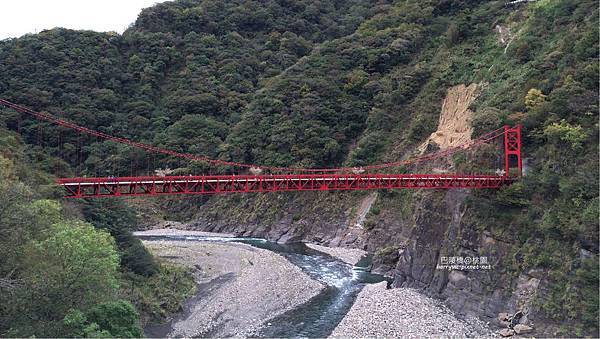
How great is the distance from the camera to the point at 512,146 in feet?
75.5

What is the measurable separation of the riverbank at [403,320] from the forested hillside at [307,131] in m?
1.28

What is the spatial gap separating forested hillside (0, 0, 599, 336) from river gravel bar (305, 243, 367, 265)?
125 cm

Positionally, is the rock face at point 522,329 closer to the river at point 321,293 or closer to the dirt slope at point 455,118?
the river at point 321,293

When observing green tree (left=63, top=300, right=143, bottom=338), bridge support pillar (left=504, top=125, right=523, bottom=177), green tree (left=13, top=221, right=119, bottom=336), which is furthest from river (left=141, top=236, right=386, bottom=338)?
bridge support pillar (left=504, top=125, right=523, bottom=177)

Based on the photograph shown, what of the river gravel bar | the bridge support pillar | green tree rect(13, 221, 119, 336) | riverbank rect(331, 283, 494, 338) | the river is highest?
the bridge support pillar

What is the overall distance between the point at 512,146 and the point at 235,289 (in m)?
16.5

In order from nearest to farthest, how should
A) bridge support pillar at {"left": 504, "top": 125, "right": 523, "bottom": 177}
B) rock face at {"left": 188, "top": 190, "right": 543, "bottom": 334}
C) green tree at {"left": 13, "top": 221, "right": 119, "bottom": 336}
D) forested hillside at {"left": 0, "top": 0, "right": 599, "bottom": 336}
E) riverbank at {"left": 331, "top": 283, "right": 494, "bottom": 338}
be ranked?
1. green tree at {"left": 13, "top": 221, "right": 119, "bottom": 336}
2. forested hillside at {"left": 0, "top": 0, "right": 599, "bottom": 336}
3. riverbank at {"left": 331, "top": 283, "right": 494, "bottom": 338}
4. rock face at {"left": 188, "top": 190, "right": 543, "bottom": 334}
5. bridge support pillar at {"left": 504, "top": 125, "right": 523, "bottom": 177}

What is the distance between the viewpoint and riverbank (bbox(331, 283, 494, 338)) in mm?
18422

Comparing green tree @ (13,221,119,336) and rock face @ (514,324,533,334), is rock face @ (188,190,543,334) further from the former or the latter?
green tree @ (13,221,119,336)

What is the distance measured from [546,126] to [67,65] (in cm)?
6587

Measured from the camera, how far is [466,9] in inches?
1983

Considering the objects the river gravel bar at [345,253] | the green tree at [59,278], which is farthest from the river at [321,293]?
the green tree at [59,278]

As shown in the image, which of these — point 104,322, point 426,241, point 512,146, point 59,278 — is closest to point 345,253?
point 426,241

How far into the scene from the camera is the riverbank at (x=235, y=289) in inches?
799
